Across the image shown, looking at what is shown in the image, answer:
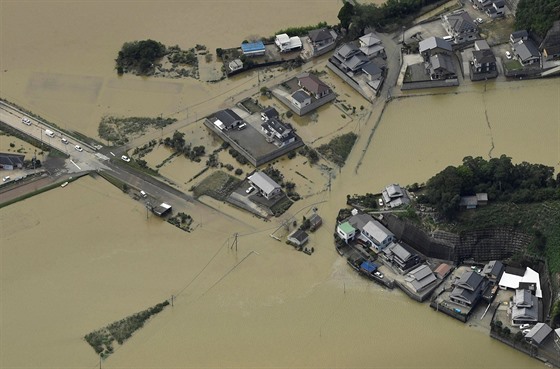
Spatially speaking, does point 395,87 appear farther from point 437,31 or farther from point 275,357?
point 275,357

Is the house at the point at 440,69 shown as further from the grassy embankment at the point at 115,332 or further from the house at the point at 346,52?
the grassy embankment at the point at 115,332

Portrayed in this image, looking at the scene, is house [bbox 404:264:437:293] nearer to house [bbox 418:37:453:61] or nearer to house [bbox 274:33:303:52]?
house [bbox 418:37:453:61]

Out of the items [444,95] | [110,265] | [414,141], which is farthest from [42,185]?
[444,95]

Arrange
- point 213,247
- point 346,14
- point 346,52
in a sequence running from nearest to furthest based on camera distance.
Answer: point 213,247
point 346,52
point 346,14

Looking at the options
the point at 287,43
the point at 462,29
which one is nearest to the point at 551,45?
the point at 462,29

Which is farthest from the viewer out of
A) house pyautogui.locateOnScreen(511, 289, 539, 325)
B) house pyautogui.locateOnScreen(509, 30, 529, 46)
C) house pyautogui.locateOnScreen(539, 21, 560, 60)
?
house pyautogui.locateOnScreen(509, 30, 529, 46)

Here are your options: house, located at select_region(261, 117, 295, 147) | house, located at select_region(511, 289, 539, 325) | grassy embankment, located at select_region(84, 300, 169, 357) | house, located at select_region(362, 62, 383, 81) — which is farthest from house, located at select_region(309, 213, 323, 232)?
house, located at select_region(362, 62, 383, 81)

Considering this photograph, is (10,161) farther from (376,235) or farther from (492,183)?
(492,183)
